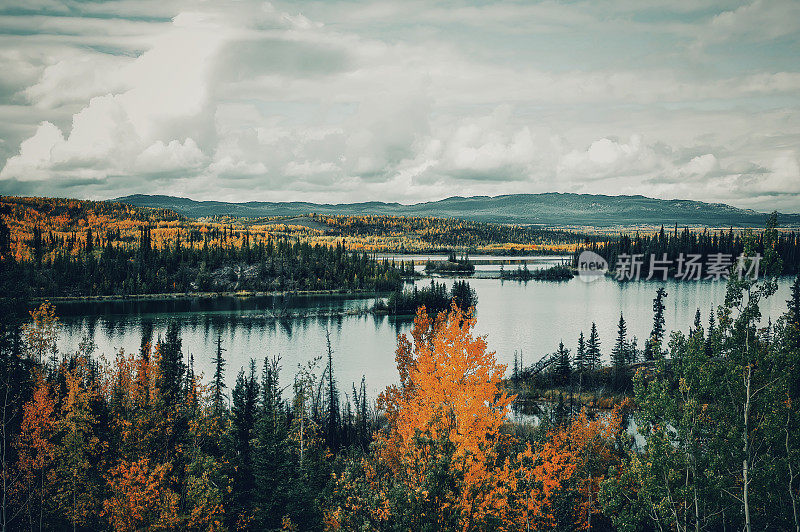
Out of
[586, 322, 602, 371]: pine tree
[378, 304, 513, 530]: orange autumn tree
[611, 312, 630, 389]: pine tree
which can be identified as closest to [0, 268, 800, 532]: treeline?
[378, 304, 513, 530]: orange autumn tree

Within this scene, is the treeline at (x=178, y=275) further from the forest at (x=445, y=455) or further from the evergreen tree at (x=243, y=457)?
the evergreen tree at (x=243, y=457)

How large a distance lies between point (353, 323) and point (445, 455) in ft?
347

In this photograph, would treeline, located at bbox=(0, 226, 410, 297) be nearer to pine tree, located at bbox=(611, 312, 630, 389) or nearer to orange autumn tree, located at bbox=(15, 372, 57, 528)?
pine tree, located at bbox=(611, 312, 630, 389)

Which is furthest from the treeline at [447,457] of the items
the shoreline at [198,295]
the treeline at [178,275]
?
the treeline at [178,275]

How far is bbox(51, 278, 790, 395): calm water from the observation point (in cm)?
8819

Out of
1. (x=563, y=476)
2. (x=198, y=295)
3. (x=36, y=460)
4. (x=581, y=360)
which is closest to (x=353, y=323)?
(x=581, y=360)

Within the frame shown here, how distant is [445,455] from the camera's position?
669 inches

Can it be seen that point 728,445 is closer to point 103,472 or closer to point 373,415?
point 103,472

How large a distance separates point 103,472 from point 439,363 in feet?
81.4

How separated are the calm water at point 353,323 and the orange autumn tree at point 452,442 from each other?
46.5 meters

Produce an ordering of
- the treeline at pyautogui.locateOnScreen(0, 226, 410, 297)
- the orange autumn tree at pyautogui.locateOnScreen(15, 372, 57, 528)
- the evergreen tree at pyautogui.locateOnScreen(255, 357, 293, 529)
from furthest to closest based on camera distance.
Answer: the treeline at pyautogui.locateOnScreen(0, 226, 410, 297)
the orange autumn tree at pyautogui.locateOnScreen(15, 372, 57, 528)
the evergreen tree at pyautogui.locateOnScreen(255, 357, 293, 529)

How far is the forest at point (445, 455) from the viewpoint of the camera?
19.3 metres

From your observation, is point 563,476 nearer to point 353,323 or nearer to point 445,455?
point 445,455

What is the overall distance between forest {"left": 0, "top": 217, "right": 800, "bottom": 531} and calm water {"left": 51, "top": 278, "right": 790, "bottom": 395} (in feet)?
117
